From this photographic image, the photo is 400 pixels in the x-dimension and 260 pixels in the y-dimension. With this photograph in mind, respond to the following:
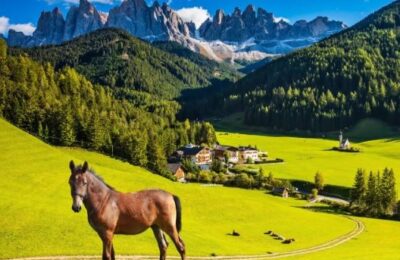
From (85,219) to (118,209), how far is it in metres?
30.3

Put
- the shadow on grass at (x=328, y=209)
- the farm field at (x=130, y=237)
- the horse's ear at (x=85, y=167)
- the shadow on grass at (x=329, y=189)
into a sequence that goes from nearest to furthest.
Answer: the horse's ear at (x=85, y=167) → the farm field at (x=130, y=237) → the shadow on grass at (x=328, y=209) → the shadow on grass at (x=329, y=189)

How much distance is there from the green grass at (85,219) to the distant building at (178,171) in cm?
3893

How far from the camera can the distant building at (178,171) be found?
480 ft

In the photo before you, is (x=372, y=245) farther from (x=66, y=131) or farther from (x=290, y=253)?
(x=66, y=131)

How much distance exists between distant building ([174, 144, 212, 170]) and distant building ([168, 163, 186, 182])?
17.1 m

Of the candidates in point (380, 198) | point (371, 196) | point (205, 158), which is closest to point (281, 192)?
point (371, 196)

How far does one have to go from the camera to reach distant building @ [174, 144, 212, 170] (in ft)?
570

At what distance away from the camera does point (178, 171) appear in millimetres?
149125

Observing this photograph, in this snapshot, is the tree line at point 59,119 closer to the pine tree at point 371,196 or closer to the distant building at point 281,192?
the distant building at point 281,192

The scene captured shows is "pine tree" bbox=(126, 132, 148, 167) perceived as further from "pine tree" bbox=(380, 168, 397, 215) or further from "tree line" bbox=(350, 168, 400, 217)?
"pine tree" bbox=(380, 168, 397, 215)

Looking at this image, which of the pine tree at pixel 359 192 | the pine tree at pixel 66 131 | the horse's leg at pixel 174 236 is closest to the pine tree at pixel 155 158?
the pine tree at pixel 66 131

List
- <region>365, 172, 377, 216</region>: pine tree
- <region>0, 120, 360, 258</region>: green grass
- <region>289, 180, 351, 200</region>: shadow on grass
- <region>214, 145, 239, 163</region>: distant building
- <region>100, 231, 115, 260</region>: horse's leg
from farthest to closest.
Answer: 1. <region>214, 145, 239, 163</region>: distant building
2. <region>289, 180, 351, 200</region>: shadow on grass
3. <region>365, 172, 377, 216</region>: pine tree
4. <region>0, 120, 360, 258</region>: green grass
5. <region>100, 231, 115, 260</region>: horse's leg

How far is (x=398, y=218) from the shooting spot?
11488 cm

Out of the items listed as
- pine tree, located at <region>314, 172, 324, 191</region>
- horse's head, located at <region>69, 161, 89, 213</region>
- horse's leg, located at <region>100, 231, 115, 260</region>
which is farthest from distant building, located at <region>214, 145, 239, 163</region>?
horse's head, located at <region>69, 161, 89, 213</region>
